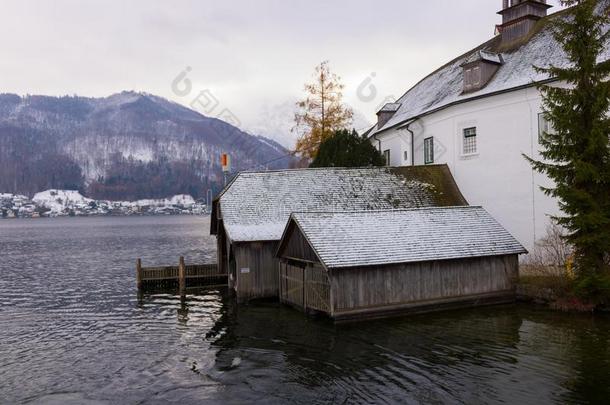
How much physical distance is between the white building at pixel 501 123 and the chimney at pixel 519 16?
0.06 metres

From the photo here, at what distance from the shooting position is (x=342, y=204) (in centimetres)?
2894

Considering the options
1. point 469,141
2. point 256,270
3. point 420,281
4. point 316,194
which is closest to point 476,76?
point 469,141

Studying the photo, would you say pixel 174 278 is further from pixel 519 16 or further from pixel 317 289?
pixel 519 16

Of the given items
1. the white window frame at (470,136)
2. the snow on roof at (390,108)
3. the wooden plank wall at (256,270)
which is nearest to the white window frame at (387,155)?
the snow on roof at (390,108)

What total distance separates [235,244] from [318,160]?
1483 centimetres

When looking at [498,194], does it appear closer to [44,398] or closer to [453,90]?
[453,90]

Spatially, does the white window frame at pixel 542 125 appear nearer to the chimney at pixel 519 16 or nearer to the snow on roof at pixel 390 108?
the chimney at pixel 519 16

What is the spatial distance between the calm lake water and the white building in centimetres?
753

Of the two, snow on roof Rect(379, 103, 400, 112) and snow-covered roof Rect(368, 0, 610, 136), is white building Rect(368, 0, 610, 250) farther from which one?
snow on roof Rect(379, 103, 400, 112)

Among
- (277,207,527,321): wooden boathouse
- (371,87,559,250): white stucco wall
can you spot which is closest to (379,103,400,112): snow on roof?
(371,87,559,250): white stucco wall

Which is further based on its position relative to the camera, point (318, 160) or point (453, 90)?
point (318, 160)

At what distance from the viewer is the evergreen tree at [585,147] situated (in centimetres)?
2083

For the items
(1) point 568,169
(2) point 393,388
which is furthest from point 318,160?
(2) point 393,388

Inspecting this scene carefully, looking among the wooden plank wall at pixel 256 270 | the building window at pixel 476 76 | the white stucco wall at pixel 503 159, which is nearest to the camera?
the wooden plank wall at pixel 256 270
